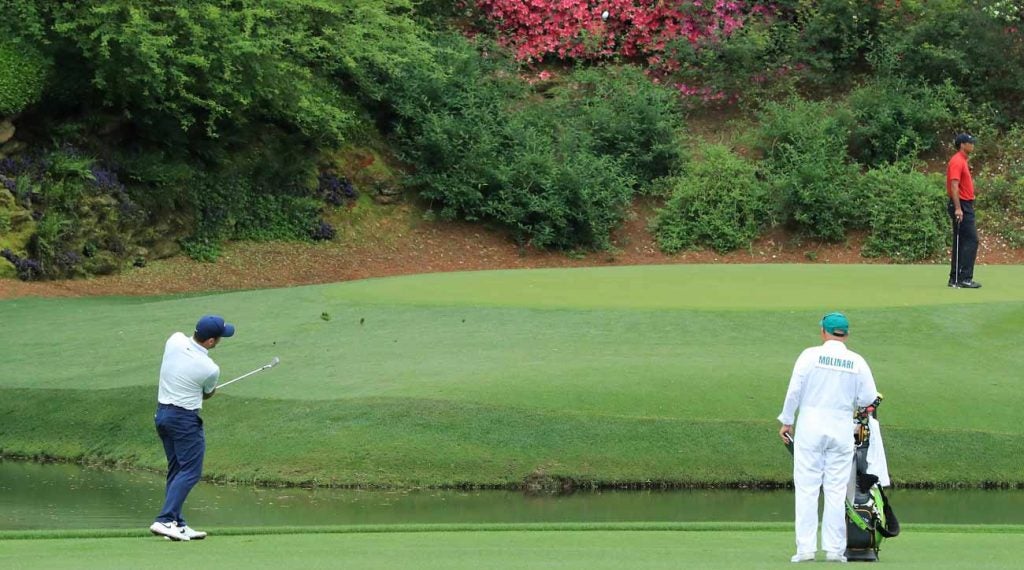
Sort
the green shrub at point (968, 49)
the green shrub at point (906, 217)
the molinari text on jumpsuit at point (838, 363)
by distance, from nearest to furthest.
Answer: the molinari text on jumpsuit at point (838, 363) → the green shrub at point (906, 217) → the green shrub at point (968, 49)

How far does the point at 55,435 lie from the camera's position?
16.6 metres

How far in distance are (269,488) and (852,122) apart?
22358 mm

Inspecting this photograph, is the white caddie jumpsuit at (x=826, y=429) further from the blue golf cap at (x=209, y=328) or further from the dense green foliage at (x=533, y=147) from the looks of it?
the dense green foliage at (x=533, y=147)

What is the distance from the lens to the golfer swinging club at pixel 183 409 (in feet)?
36.2

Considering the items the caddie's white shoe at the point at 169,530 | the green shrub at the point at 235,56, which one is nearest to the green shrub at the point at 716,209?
the green shrub at the point at 235,56

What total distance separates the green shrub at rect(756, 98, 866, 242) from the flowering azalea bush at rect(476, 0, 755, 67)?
10.4ft

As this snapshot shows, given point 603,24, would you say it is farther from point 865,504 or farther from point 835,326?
point 865,504

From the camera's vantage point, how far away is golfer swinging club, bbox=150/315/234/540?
11.0 m

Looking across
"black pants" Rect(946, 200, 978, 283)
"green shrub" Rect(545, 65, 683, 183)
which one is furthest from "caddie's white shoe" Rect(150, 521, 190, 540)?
"green shrub" Rect(545, 65, 683, 183)

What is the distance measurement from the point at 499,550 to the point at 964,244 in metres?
11.3

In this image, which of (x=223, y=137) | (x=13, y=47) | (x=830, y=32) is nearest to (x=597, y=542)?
(x=13, y=47)

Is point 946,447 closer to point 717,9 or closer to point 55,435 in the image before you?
point 55,435

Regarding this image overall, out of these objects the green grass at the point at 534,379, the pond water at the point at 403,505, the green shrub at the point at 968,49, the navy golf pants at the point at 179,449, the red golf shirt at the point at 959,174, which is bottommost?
the pond water at the point at 403,505

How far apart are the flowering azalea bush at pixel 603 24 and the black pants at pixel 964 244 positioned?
17.1 m
